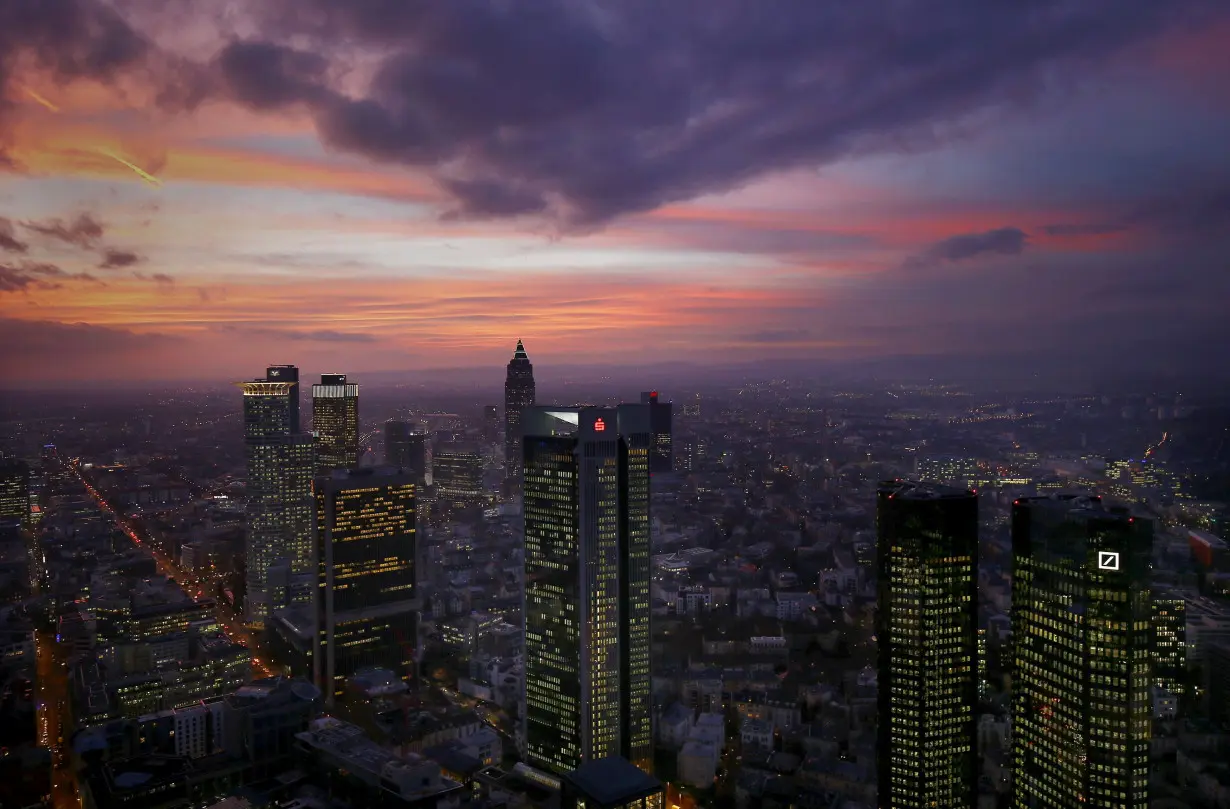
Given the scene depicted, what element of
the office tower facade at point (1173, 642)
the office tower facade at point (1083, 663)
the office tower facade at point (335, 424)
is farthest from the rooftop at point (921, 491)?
the office tower facade at point (335, 424)

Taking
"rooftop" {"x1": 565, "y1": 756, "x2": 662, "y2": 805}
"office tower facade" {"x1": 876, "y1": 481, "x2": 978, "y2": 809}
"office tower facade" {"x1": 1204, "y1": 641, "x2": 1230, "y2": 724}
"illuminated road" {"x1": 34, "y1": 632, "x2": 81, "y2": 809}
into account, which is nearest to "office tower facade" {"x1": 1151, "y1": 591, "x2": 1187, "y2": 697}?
"office tower facade" {"x1": 1204, "y1": 641, "x2": 1230, "y2": 724}

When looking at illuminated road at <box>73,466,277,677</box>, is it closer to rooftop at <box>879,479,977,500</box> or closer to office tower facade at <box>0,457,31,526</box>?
office tower facade at <box>0,457,31,526</box>

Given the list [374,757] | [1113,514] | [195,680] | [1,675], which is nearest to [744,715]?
[374,757]

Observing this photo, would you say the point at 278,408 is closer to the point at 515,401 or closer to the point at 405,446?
the point at 405,446

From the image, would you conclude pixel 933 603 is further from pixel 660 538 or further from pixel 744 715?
pixel 660 538

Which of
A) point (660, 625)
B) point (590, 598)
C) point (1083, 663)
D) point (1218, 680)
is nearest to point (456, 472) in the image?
point (660, 625)

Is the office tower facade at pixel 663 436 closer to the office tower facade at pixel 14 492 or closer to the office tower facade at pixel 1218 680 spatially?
the office tower facade at pixel 1218 680
